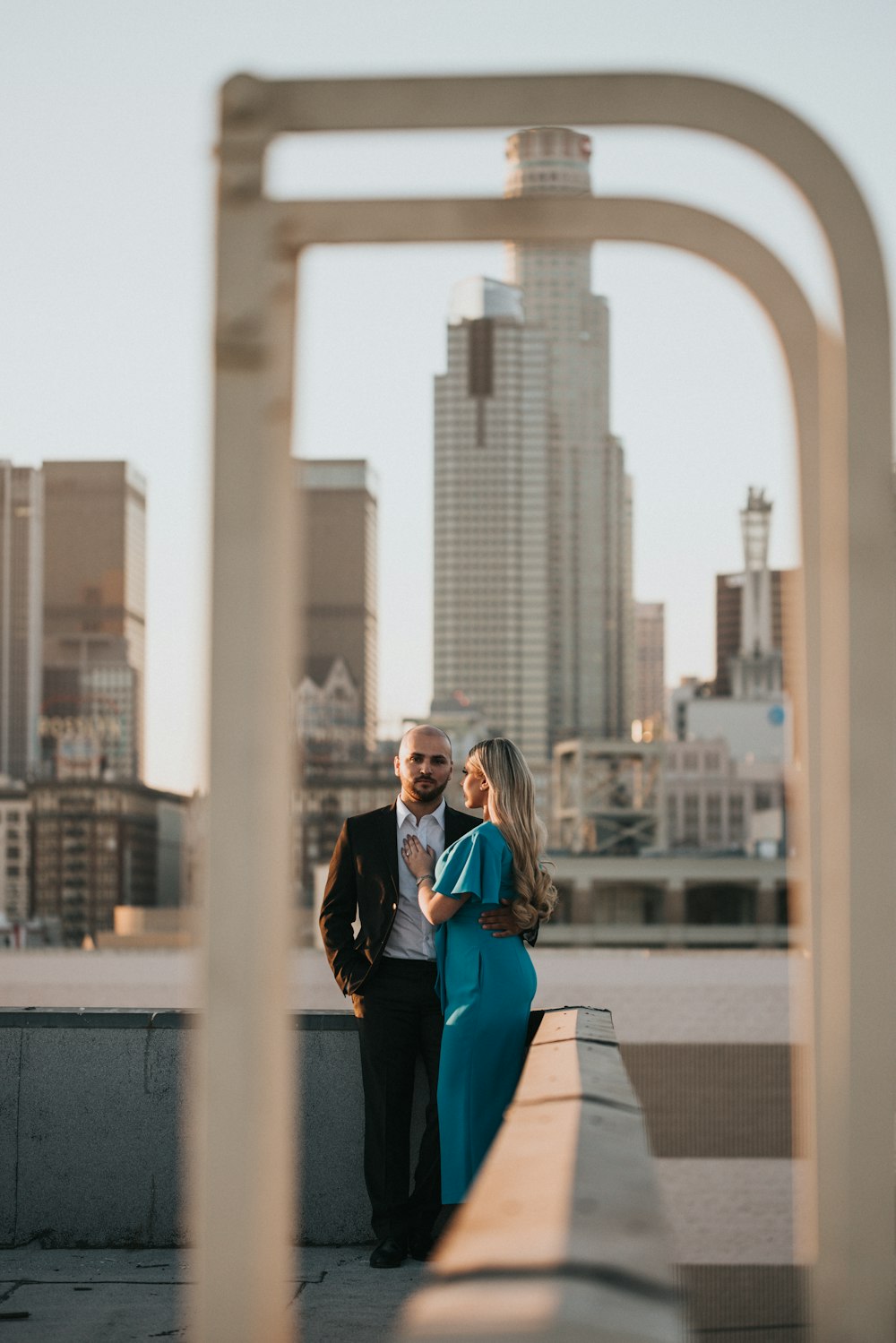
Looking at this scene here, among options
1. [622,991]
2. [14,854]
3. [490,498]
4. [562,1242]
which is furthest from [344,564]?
[562,1242]

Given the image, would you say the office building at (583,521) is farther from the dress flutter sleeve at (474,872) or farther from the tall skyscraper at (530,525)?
the dress flutter sleeve at (474,872)

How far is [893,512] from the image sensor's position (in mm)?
1892

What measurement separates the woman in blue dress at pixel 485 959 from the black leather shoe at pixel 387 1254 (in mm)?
779

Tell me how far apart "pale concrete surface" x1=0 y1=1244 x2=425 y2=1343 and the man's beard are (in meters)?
1.34

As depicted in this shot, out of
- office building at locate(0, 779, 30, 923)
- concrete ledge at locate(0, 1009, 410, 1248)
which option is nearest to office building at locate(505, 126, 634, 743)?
office building at locate(0, 779, 30, 923)

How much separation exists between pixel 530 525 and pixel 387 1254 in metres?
158

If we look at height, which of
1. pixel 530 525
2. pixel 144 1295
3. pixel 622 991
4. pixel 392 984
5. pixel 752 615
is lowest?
pixel 622 991

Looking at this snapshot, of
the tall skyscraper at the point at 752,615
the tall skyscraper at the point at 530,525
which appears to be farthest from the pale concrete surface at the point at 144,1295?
the tall skyscraper at the point at 530,525

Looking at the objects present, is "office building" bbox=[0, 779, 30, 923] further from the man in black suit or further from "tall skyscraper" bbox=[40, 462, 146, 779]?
the man in black suit

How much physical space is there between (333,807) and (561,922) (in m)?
36.5

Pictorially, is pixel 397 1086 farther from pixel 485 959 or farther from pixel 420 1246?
pixel 485 959

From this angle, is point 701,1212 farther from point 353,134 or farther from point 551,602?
point 551,602

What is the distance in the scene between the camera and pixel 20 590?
180 metres

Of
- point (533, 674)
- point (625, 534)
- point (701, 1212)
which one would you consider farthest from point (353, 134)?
point (625, 534)
